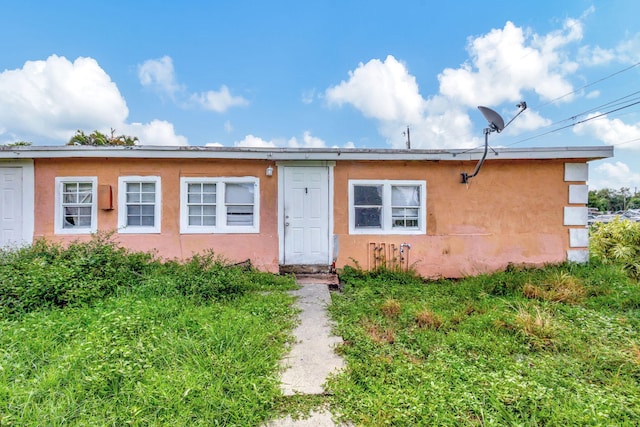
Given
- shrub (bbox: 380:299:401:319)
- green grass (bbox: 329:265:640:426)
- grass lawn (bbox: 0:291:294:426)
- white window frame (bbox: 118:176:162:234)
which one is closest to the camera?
grass lawn (bbox: 0:291:294:426)

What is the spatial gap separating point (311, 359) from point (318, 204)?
3707 millimetres

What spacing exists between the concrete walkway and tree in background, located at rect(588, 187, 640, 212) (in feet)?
176

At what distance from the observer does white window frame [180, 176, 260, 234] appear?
5.97 m

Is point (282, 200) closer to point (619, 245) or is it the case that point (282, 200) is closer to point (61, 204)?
point (61, 204)

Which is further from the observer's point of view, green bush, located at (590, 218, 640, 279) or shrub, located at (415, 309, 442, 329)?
green bush, located at (590, 218, 640, 279)

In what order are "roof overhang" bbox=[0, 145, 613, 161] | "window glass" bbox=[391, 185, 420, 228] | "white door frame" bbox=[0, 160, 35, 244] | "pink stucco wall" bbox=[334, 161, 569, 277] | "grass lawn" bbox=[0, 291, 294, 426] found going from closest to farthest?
"grass lawn" bbox=[0, 291, 294, 426] < "roof overhang" bbox=[0, 145, 613, 161] < "white door frame" bbox=[0, 160, 35, 244] < "pink stucco wall" bbox=[334, 161, 569, 277] < "window glass" bbox=[391, 185, 420, 228]

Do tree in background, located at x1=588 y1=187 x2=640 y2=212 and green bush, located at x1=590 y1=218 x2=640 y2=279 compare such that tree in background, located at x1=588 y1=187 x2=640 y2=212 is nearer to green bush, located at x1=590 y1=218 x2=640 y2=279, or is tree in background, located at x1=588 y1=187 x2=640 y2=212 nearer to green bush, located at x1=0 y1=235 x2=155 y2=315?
green bush, located at x1=590 y1=218 x2=640 y2=279

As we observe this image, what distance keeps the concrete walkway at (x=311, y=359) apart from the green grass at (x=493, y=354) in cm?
15

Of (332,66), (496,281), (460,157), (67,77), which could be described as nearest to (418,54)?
(332,66)

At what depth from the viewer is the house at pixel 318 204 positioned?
5.82 m

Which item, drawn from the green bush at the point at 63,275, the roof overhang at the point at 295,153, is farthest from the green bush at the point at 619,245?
the green bush at the point at 63,275

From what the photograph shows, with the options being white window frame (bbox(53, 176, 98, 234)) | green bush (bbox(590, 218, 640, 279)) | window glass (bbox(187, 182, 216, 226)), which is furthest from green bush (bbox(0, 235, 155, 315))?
green bush (bbox(590, 218, 640, 279))

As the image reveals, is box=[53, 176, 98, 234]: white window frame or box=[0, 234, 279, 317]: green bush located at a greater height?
box=[53, 176, 98, 234]: white window frame

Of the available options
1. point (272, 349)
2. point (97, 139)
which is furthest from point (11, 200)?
point (97, 139)
